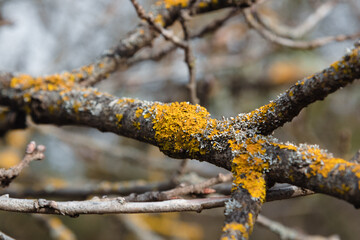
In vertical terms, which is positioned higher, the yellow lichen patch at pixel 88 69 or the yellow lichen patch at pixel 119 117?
the yellow lichen patch at pixel 88 69

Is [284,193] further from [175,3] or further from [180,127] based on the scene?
[175,3]

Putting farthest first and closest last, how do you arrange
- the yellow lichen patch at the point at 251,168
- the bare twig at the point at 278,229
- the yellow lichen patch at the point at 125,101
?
the bare twig at the point at 278,229 → the yellow lichen patch at the point at 125,101 → the yellow lichen patch at the point at 251,168

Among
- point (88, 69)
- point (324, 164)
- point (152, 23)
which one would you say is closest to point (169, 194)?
point (324, 164)

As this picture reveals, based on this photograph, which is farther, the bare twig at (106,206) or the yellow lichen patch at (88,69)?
the yellow lichen patch at (88,69)

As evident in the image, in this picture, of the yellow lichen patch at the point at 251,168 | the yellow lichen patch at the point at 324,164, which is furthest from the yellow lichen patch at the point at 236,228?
the yellow lichen patch at the point at 324,164

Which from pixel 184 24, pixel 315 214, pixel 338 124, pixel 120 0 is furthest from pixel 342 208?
pixel 184 24

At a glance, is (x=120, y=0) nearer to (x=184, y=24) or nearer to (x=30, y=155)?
(x=184, y=24)

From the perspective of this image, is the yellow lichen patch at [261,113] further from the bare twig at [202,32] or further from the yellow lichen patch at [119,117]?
the bare twig at [202,32]
